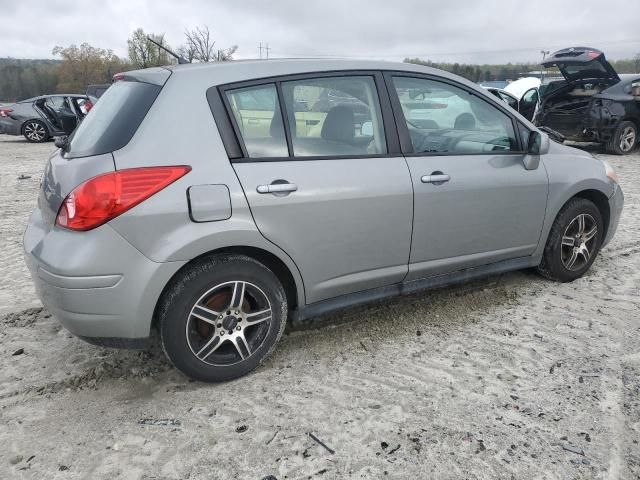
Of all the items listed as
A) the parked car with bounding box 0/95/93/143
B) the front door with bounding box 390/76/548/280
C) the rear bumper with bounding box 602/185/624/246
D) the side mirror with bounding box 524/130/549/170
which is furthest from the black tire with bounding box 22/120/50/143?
the rear bumper with bounding box 602/185/624/246

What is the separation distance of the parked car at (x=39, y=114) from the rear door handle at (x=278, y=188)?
14.9 meters

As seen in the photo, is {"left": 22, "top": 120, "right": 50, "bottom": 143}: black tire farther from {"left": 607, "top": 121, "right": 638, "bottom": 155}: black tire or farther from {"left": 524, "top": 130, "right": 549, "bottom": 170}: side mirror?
{"left": 524, "top": 130, "right": 549, "bottom": 170}: side mirror

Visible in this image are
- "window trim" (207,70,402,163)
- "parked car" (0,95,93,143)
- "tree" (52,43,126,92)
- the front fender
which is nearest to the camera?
"window trim" (207,70,402,163)

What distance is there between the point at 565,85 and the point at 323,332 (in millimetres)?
10418


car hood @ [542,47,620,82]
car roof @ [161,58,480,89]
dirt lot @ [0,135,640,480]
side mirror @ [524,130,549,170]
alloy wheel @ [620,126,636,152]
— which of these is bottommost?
dirt lot @ [0,135,640,480]

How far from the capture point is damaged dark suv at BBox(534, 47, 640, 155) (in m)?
10.1

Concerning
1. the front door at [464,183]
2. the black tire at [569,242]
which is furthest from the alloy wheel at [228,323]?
the black tire at [569,242]

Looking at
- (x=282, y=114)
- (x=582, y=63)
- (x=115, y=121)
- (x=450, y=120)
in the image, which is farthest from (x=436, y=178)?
(x=582, y=63)

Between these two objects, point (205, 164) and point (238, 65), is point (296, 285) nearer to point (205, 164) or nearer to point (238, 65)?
point (205, 164)

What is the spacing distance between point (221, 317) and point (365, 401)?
85 centimetres

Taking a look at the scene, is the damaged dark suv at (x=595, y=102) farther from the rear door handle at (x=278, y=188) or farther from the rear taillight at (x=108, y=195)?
the rear taillight at (x=108, y=195)

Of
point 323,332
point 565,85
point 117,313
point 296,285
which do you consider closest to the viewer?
point 117,313

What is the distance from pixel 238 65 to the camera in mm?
2729

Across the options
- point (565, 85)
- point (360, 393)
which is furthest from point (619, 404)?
point (565, 85)
